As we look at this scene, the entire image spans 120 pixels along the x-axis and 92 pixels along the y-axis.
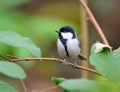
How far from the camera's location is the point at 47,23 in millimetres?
2645

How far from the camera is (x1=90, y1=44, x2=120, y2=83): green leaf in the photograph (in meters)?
0.57

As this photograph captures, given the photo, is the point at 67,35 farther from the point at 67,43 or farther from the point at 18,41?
the point at 18,41

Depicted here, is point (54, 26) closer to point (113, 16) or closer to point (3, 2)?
point (3, 2)

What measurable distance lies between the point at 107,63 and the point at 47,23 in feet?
6.68

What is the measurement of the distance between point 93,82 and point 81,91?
0.07 feet

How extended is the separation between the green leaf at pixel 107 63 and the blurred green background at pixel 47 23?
163cm

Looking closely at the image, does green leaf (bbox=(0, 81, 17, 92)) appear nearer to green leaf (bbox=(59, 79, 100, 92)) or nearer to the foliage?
the foliage

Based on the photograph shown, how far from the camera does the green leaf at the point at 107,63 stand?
574mm

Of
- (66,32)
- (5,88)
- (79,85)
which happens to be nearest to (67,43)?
(66,32)

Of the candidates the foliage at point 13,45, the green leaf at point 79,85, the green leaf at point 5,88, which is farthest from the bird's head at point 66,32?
the green leaf at point 79,85

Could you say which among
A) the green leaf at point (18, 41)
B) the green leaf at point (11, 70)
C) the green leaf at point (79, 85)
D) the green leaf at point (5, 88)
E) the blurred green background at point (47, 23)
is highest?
the green leaf at point (18, 41)

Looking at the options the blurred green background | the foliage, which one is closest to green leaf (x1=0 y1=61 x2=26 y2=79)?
the foliage

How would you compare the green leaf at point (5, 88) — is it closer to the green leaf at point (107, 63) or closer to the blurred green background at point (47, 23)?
the green leaf at point (107, 63)

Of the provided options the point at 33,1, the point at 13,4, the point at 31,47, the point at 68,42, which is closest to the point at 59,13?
the point at 33,1
